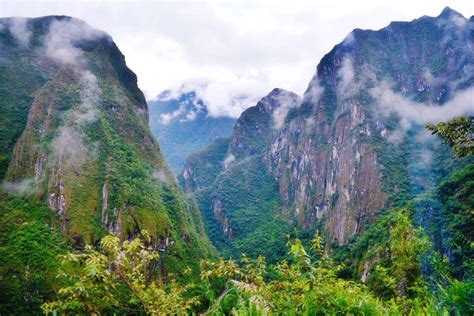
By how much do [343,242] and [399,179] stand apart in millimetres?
23472

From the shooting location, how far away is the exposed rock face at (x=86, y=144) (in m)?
76.8

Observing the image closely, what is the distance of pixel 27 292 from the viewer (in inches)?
2291

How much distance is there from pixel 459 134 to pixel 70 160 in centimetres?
8322

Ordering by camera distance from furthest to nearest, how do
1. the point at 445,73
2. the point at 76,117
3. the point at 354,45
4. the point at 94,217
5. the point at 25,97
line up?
the point at 354,45 → the point at 445,73 → the point at 25,97 → the point at 76,117 → the point at 94,217

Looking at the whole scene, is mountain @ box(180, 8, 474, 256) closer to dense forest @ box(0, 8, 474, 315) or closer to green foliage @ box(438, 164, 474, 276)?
dense forest @ box(0, 8, 474, 315)

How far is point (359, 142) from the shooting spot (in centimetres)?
11644

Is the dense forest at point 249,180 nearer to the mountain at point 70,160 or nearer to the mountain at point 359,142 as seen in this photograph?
the mountain at point 70,160

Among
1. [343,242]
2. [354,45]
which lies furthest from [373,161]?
[354,45]

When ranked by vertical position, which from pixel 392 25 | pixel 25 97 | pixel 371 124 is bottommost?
pixel 371 124

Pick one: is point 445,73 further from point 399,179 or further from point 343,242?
point 343,242

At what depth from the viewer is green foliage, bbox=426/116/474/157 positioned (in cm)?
1030

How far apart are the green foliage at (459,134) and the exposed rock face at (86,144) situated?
7050 centimetres

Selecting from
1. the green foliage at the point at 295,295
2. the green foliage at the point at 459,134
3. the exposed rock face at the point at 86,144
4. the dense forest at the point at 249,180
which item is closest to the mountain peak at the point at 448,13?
the dense forest at the point at 249,180

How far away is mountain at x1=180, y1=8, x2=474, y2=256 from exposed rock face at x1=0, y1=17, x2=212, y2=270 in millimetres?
40769
